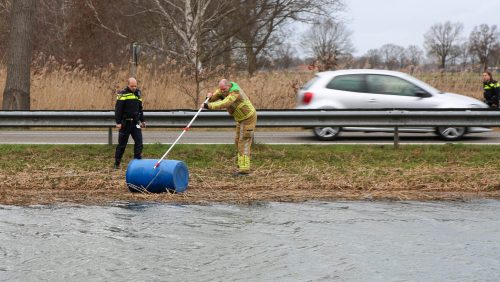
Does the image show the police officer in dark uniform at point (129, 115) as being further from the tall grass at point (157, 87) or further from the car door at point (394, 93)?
the tall grass at point (157, 87)

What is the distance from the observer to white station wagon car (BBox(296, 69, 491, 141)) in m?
17.4

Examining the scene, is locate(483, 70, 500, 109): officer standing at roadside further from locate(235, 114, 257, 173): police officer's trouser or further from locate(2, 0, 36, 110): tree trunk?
locate(2, 0, 36, 110): tree trunk

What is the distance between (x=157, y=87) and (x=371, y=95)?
829cm

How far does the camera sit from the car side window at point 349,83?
1780cm

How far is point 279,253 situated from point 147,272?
1293 mm

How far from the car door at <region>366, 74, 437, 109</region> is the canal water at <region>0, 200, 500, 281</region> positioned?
778 centimetres

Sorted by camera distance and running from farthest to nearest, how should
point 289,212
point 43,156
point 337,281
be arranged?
1. point 43,156
2. point 289,212
3. point 337,281

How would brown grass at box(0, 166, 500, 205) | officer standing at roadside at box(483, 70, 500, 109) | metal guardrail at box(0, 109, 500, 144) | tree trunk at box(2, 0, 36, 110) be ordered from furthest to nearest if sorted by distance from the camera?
officer standing at roadside at box(483, 70, 500, 109) < tree trunk at box(2, 0, 36, 110) < metal guardrail at box(0, 109, 500, 144) < brown grass at box(0, 166, 500, 205)

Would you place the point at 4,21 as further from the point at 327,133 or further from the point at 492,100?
the point at 327,133

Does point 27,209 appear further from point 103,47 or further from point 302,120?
point 103,47

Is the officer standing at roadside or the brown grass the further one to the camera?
the officer standing at roadside

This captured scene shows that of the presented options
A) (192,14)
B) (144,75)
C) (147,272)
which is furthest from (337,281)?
(192,14)

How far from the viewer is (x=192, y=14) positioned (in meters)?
35.5

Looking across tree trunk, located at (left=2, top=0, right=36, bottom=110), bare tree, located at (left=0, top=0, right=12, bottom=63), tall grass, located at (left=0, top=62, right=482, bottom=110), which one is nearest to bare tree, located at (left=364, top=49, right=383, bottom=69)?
tall grass, located at (left=0, top=62, right=482, bottom=110)
